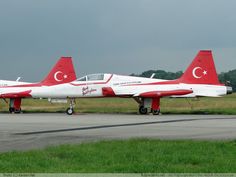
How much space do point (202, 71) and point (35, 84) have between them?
419 inches

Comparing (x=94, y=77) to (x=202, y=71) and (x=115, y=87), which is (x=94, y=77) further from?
(x=202, y=71)

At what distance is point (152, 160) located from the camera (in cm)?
962

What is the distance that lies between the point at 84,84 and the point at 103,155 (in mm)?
23404

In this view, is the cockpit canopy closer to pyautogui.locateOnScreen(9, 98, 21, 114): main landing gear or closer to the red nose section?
the red nose section

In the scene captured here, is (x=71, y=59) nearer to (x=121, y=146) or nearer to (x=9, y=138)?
(x=9, y=138)

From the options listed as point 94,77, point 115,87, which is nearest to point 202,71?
point 115,87

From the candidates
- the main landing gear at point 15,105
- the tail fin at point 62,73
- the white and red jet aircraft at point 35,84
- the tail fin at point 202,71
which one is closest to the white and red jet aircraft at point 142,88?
the tail fin at point 202,71

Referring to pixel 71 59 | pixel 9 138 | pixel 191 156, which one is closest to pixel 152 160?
pixel 191 156

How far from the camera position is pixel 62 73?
1505 inches

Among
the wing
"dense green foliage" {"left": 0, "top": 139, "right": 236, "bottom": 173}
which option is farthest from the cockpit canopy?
"dense green foliage" {"left": 0, "top": 139, "right": 236, "bottom": 173}

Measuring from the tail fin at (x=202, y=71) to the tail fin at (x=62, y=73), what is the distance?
8.12 m

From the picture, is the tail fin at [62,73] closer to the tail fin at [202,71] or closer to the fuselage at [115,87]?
the fuselage at [115,87]

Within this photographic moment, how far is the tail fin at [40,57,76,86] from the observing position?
124 ft

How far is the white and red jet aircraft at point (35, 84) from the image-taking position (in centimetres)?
3500
